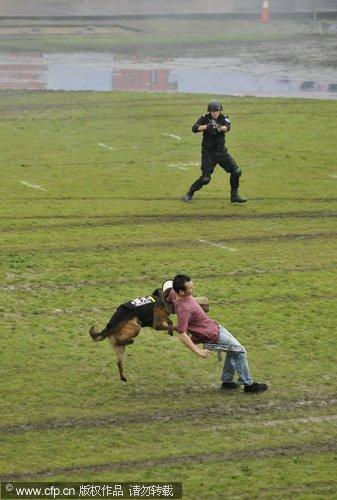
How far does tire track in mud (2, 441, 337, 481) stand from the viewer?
12320 mm

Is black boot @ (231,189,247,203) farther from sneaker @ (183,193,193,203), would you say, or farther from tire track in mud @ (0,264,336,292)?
tire track in mud @ (0,264,336,292)

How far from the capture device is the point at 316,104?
110ft

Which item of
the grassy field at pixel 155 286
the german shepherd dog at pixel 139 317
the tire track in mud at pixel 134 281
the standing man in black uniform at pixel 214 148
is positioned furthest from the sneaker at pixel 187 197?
the german shepherd dog at pixel 139 317

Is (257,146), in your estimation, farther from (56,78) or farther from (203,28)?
(203,28)

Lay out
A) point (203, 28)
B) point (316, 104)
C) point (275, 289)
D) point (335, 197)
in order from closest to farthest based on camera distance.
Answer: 1. point (275, 289)
2. point (335, 197)
3. point (316, 104)
4. point (203, 28)

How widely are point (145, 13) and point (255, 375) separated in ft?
129

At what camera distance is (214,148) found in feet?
73.8

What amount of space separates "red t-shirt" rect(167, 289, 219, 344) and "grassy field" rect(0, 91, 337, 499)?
78 cm

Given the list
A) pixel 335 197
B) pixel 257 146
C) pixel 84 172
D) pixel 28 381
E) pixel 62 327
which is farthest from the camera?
pixel 257 146

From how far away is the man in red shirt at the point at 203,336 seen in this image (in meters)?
13.7

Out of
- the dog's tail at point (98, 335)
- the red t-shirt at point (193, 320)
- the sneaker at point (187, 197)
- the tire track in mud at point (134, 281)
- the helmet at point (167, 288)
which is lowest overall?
the tire track in mud at point (134, 281)

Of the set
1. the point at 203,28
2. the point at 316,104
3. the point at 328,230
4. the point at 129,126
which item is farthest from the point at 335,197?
the point at 203,28

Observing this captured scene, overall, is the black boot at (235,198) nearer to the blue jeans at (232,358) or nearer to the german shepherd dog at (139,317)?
the blue jeans at (232,358)

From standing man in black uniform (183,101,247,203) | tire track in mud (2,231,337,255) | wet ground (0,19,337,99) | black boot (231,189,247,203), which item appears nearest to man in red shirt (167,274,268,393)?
tire track in mud (2,231,337,255)
